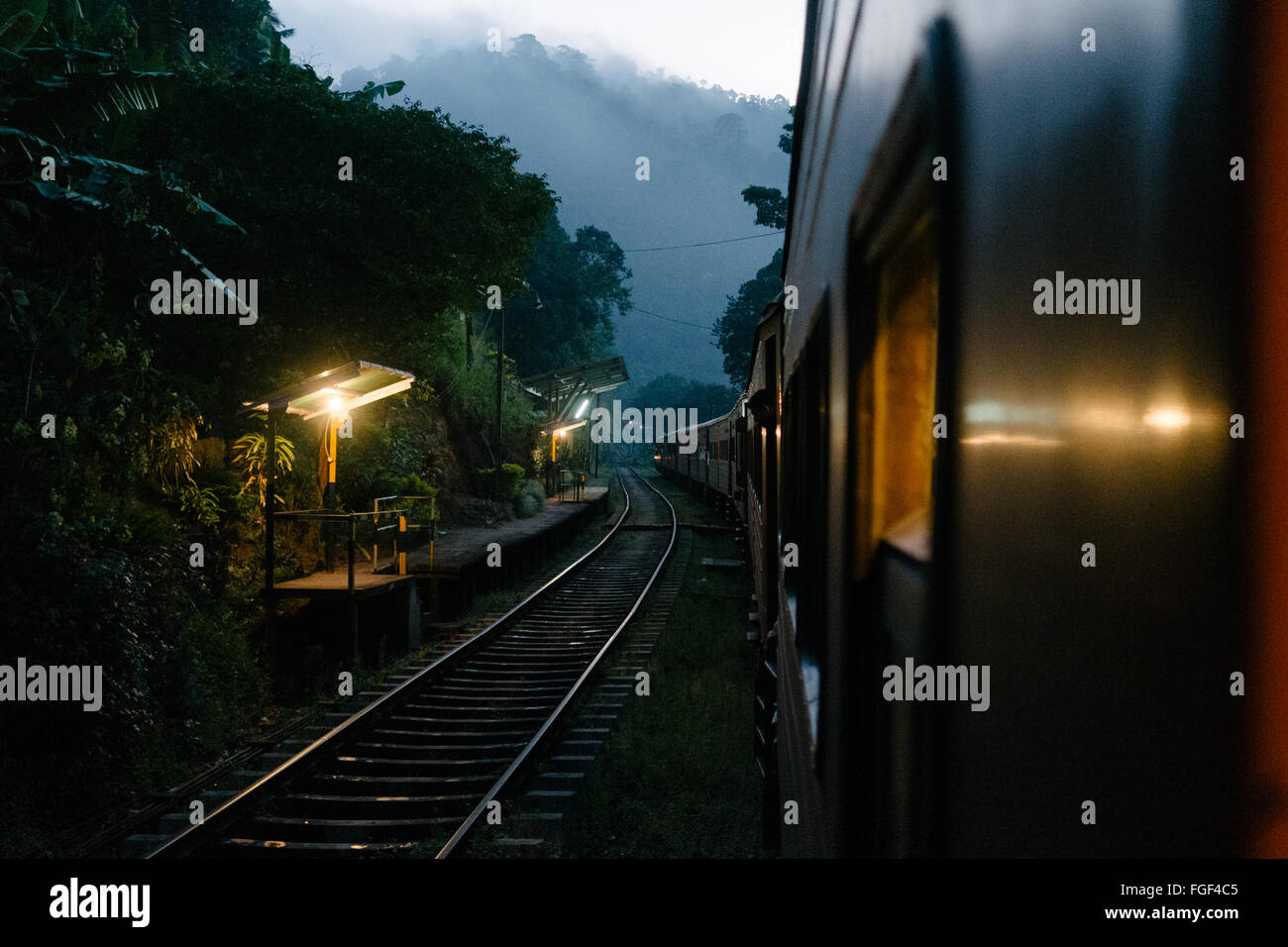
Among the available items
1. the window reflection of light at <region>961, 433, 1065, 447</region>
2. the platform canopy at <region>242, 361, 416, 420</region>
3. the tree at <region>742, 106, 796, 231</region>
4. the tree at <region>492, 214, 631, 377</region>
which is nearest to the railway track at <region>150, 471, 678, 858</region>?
the platform canopy at <region>242, 361, 416, 420</region>

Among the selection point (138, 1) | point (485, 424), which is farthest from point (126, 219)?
point (485, 424)

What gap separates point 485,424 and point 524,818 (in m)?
24.3

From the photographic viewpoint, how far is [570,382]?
37.1 metres

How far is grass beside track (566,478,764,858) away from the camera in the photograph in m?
5.72

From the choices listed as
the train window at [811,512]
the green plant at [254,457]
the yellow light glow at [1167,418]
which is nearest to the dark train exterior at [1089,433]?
the yellow light glow at [1167,418]

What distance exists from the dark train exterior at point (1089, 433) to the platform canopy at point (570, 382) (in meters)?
31.1

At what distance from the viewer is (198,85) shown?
13.0 m

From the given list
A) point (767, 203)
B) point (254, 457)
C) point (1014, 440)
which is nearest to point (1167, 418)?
point (1014, 440)

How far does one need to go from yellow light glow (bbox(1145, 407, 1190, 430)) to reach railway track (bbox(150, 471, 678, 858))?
519 cm

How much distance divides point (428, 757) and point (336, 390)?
507 centimetres

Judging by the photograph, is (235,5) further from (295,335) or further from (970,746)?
(970,746)

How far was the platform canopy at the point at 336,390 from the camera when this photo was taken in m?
9.70

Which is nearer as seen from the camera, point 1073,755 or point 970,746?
point 1073,755

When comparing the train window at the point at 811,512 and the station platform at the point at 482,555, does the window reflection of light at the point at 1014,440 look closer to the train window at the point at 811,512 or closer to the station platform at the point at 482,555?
the train window at the point at 811,512
